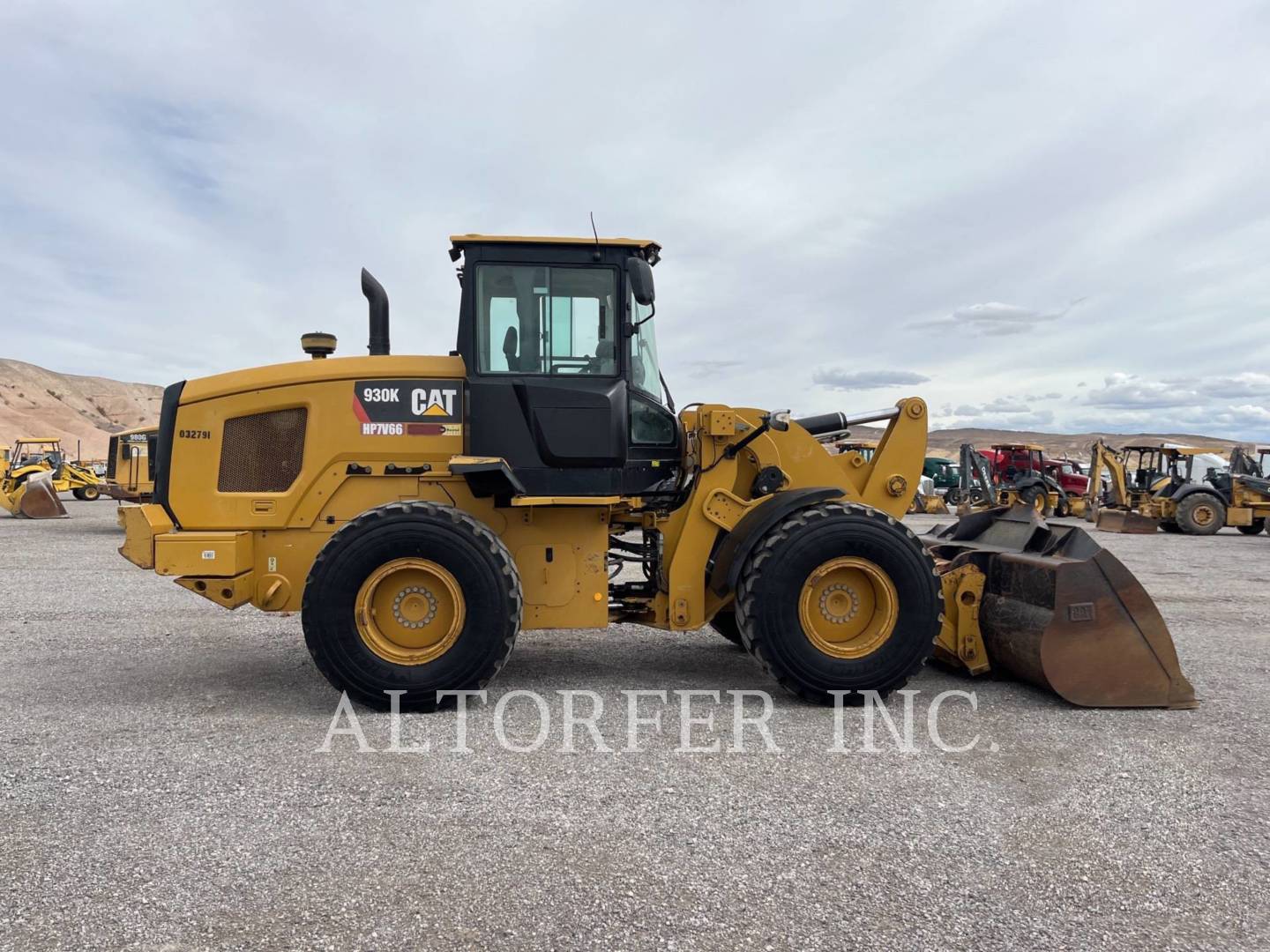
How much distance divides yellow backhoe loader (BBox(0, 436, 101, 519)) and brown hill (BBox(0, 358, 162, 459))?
155 feet

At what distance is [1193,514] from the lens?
2191cm

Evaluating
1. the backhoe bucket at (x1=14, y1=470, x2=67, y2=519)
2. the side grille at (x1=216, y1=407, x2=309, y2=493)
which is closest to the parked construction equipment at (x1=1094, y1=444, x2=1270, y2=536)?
the side grille at (x1=216, y1=407, x2=309, y2=493)

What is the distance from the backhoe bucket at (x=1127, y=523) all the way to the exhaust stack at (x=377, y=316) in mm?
21299

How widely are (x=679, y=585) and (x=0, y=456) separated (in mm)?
29615

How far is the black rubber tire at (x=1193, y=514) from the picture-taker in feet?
71.5

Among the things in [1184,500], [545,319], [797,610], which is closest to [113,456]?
[545,319]

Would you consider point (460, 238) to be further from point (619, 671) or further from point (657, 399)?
point (619, 671)

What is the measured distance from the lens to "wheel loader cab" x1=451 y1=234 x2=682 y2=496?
5.64m

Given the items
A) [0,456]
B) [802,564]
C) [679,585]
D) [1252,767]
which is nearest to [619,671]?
[679,585]

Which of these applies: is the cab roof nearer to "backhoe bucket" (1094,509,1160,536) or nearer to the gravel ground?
the gravel ground

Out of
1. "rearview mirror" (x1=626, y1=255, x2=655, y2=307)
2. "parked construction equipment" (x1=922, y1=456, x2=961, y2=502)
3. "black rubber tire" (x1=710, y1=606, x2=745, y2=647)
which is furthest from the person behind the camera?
"parked construction equipment" (x1=922, y1=456, x2=961, y2=502)

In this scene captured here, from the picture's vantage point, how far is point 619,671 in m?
6.38

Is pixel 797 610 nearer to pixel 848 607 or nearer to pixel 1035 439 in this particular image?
pixel 848 607

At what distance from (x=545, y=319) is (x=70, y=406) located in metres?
103
